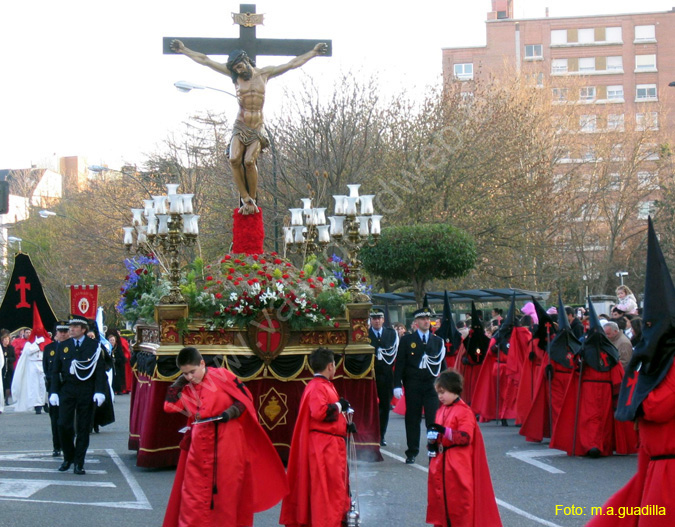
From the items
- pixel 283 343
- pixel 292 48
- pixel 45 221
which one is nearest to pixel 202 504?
pixel 283 343

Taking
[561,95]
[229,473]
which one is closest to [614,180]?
[561,95]

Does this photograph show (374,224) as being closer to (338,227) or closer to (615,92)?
(338,227)

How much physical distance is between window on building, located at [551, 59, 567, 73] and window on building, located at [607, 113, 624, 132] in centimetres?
1218

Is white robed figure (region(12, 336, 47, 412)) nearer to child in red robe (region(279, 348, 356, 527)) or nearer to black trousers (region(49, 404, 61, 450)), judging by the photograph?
black trousers (region(49, 404, 61, 450))

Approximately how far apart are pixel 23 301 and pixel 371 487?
24.2ft

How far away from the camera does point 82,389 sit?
11.7 metres

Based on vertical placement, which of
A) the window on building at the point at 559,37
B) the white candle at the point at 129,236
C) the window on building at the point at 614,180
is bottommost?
the white candle at the point at 129,236

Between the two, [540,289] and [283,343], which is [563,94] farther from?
[283,343]

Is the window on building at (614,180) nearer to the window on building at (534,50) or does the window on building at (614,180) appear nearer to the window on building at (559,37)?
the window on building at (534,50)

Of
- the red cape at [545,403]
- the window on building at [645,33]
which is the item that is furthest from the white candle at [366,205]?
the window on building at [645,33]

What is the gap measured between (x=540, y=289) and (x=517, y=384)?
2440 cm

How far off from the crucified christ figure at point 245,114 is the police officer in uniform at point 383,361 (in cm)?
265

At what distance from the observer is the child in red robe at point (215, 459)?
7.53 metres

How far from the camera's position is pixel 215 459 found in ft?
25.0
